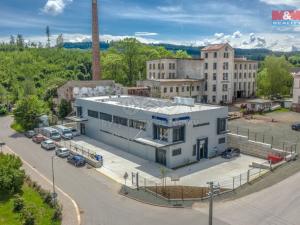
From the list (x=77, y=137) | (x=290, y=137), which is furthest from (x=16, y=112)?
(x=290, y=137)

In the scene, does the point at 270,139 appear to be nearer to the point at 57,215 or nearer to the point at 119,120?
the point at 119,120

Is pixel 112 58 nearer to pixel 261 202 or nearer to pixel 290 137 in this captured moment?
pixel 290 137

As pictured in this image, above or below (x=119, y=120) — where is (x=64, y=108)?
below

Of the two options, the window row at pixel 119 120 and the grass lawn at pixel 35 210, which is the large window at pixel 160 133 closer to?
the window row at pixel 119 120


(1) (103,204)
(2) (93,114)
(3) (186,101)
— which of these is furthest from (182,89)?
(1) (103,204)

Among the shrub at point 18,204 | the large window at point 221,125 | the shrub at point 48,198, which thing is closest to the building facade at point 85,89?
the large window at point 221,125
